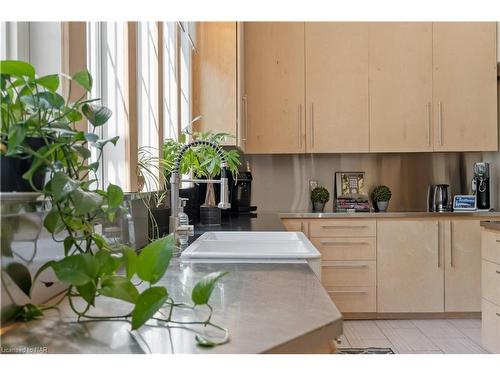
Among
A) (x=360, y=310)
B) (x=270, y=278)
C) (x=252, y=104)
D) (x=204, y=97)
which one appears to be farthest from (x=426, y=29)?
(x=270, y=278)

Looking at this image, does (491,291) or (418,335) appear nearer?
(491,291)

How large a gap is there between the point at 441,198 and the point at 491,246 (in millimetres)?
1329

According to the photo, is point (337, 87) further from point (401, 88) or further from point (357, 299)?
point (357, 299)

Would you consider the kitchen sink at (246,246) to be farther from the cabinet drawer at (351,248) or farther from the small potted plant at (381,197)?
the small potted plant at (381,197)

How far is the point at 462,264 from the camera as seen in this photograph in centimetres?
377

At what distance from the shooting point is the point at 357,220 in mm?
3797

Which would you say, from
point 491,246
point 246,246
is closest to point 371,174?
point 491,246

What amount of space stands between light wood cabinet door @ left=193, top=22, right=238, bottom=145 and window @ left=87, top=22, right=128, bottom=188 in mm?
1665

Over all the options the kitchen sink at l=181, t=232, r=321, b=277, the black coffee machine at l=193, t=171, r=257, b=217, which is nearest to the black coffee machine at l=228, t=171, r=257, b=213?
the black coffee machine at l=193, t=171, r=257, b=217

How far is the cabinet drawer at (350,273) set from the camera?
3.78m

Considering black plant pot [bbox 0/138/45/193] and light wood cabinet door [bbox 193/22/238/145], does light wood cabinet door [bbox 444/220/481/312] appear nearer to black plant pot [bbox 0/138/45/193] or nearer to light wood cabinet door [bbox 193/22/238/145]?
light wood cabinet door [bbox 193/22/238/145]
